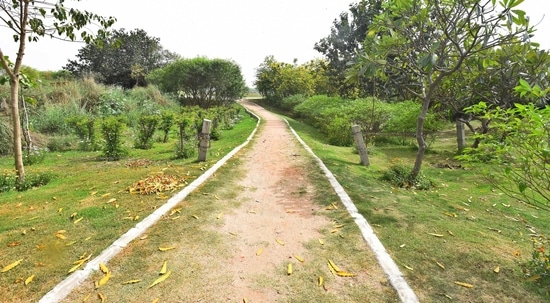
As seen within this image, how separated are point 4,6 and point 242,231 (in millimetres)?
5234

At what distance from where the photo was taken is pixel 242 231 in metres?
3.64

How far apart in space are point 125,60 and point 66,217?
42.1 m

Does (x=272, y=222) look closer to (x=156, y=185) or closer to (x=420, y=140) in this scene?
(x=156, y=185)

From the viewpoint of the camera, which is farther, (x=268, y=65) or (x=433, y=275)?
(x=268, y=65)

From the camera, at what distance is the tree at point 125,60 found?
122 ft

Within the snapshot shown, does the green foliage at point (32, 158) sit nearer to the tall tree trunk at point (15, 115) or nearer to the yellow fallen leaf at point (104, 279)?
the tall tree trunk at point (15, 115)

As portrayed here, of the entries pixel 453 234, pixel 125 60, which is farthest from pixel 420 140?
pixel 125 60

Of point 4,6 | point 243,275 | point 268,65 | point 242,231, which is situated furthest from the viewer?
point 268,65

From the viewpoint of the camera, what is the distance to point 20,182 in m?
5.27

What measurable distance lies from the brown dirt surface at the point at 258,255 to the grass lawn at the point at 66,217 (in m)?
0.43

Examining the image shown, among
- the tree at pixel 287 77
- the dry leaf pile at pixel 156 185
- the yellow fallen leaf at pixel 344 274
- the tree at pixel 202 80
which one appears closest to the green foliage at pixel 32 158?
the dry leaf pile at pixel 156 185

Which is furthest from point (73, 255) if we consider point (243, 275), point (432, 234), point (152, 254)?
point (432, 234)

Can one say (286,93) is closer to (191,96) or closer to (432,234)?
(191,96)

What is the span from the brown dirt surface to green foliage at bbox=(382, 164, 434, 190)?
78.1 inches
